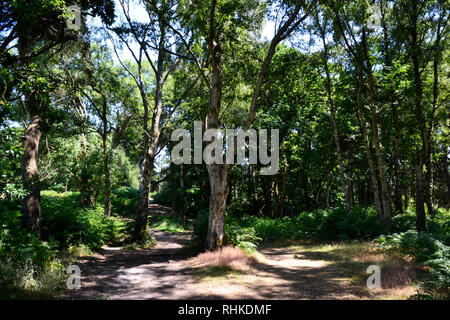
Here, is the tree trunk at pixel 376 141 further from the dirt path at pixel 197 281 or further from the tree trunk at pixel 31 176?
the tree trunk at pixel 31 176

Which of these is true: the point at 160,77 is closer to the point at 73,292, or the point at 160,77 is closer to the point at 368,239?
the point at 73,292

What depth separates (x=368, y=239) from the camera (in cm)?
1321

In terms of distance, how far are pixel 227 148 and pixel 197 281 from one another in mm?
7572

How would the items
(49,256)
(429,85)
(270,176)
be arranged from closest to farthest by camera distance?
(49,256)
(429,85)
(270,176)

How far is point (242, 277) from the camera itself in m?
7.95

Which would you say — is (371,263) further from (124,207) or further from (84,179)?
(124,207)

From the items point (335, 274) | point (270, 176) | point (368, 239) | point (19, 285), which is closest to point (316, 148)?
point (270, 176)

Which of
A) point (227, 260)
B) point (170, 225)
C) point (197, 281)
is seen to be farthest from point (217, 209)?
point (170, 225)

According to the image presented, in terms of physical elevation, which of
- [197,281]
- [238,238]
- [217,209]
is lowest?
[197,281]

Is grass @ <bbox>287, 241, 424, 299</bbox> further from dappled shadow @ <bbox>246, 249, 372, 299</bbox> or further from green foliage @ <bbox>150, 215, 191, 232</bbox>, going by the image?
green foliage @ <bbox>150, 215, 191, 232</bbox>

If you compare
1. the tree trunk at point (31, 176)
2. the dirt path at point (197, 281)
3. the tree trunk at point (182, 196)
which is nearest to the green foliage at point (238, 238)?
the dirt path at point (197, 281)
